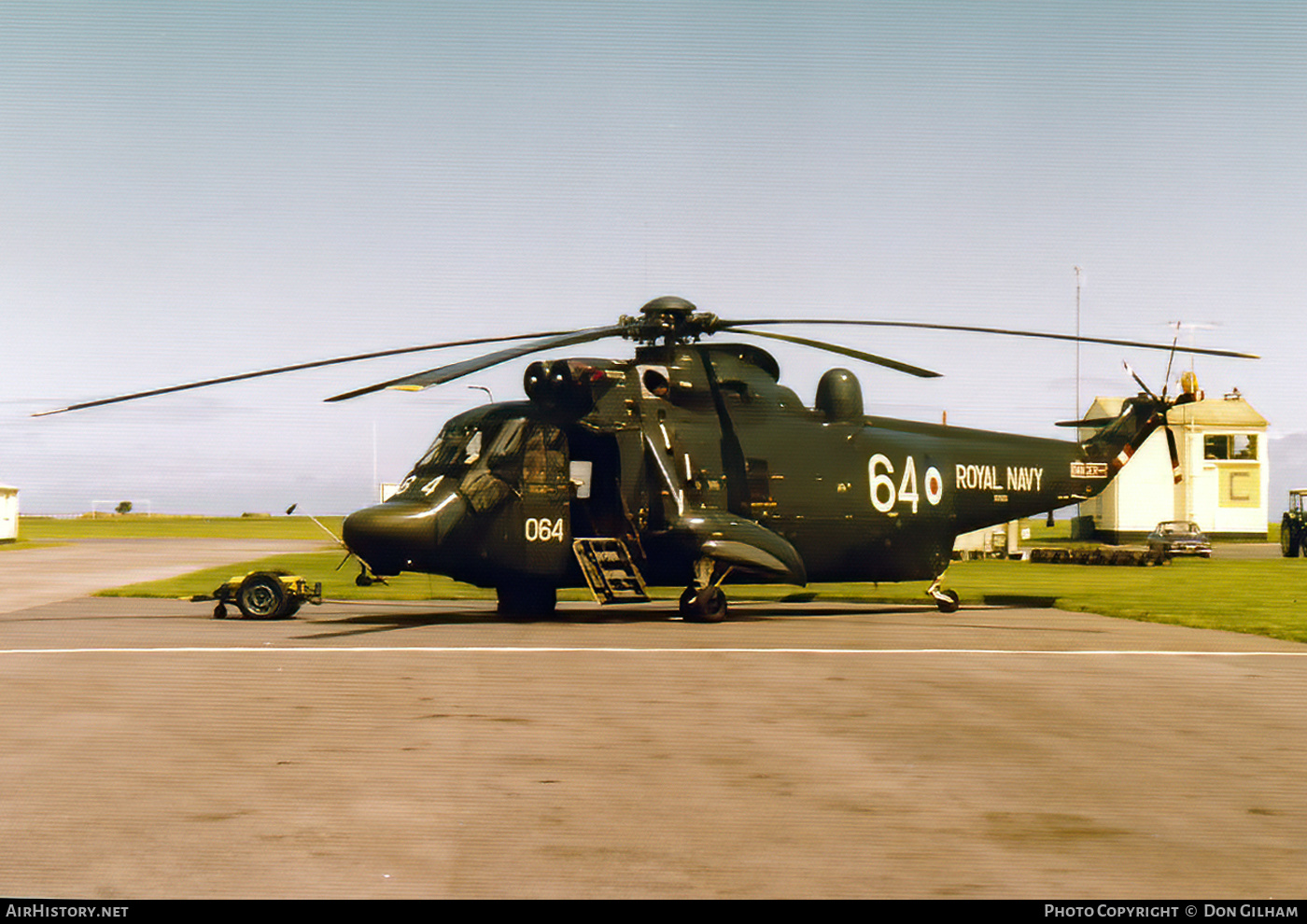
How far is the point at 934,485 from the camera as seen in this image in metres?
21.0

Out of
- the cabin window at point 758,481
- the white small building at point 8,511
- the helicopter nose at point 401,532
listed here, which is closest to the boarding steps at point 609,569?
the helicopter nose at point 401,532

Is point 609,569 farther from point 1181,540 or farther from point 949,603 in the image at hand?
point 1181,540

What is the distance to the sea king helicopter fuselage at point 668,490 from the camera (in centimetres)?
1730

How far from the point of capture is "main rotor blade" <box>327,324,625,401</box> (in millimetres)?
13242

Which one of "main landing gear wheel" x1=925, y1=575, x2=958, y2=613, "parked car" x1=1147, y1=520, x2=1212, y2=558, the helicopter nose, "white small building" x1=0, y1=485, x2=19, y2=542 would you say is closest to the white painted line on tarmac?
the helicopter nose

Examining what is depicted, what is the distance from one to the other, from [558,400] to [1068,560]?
90.3 feet

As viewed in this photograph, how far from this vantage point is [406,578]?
32.9 metres

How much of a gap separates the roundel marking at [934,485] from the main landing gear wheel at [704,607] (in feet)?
17.7

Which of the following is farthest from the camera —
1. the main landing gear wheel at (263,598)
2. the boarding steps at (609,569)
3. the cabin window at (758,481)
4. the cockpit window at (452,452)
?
the cabin window at (758,481)

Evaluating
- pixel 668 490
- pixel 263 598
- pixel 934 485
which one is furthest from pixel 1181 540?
pixel 263 598

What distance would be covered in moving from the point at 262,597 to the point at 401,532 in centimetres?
408

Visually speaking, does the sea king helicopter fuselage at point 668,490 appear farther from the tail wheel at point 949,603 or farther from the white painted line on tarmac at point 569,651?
the white painted line on tarmac at point 569,651

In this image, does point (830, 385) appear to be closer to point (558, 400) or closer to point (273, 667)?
point (558, 400)
